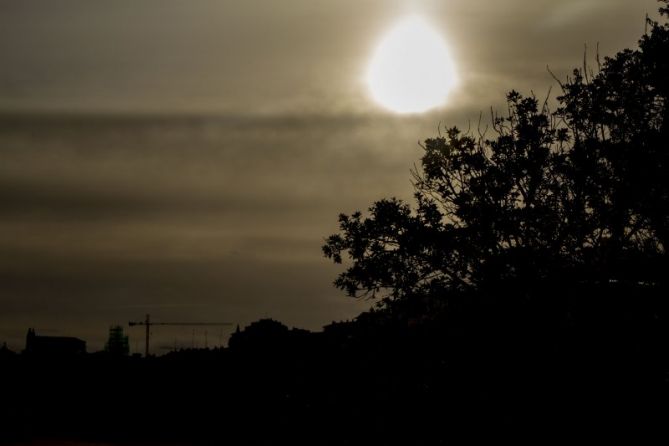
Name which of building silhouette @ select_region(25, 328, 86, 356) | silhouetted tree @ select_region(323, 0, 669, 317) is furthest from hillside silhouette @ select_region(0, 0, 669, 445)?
building silhouette @ select_region(25, 328, 86, 356)

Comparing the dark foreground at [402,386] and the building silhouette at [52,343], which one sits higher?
the building silhouette at [52,343]

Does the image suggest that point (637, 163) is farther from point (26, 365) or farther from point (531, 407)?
point (26, 365)

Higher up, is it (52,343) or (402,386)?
(52,343)

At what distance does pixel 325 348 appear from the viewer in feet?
130

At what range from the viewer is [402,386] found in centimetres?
2575

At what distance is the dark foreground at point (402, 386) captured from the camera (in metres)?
17.7

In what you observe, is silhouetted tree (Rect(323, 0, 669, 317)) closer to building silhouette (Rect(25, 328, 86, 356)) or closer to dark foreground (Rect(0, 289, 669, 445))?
dark foreground (Rect(0, 289, 669, 445))

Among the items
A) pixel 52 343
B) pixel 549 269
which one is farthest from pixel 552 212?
pixel 52 343

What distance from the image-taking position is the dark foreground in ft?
58.1

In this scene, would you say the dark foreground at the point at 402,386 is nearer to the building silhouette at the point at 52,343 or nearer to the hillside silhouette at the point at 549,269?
the hillside silhouette at the point at 549,269

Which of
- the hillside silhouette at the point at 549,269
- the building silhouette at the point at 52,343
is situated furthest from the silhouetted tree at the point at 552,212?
the building silhouette at the point at 52,343

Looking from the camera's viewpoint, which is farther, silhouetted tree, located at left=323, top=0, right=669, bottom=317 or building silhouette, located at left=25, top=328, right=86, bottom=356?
building silhouette, located at left=25, top=328, right=86, bottom=356

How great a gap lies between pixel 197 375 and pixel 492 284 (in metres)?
28.9

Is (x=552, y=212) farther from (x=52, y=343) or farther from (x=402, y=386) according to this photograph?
(x=52, y=343)
